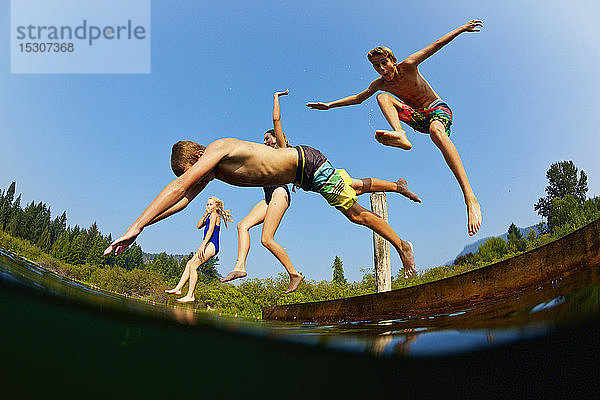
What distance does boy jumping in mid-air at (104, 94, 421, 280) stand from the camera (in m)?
1.66

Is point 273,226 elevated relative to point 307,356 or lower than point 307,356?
elevated

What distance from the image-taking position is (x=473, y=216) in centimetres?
238

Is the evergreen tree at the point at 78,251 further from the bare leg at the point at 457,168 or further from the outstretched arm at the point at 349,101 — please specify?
the bare leg at the point at 457,168

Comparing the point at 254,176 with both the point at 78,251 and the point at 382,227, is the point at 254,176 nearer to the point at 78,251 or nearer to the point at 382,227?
the point at 382,227

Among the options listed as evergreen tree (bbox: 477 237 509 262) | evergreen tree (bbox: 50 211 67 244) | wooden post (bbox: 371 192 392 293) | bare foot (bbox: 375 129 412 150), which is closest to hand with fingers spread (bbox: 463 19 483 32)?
bare foot (bbox: 375 129 412 150)

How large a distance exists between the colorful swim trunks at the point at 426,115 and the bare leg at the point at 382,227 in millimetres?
934

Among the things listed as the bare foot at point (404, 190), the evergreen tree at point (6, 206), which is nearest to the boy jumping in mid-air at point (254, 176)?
the bare foot at point (404, 190)

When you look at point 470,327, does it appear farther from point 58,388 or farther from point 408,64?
point 408,64

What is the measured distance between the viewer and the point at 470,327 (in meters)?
0.97

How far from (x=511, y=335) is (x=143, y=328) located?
108cm

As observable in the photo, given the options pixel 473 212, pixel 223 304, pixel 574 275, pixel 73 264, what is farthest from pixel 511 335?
pixel 223 304

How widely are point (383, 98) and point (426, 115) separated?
399mm

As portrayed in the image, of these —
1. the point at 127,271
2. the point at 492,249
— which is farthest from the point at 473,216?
the point at 492,249

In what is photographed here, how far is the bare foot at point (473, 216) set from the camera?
2.31 m
